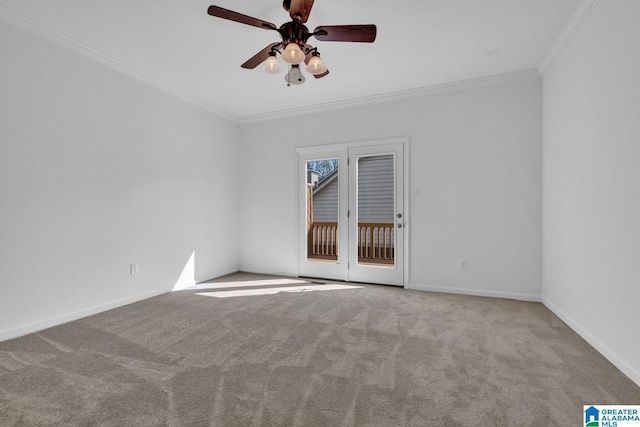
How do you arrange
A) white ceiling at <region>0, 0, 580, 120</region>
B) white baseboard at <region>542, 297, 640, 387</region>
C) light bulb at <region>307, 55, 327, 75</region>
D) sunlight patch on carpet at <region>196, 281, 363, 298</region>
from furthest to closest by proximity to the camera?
sunlight patch on carpet at <region>196, 281, 363, 298</region>
white ceiling at <region>0, 0, 580, 120</region>
light bulb at <region>307, 55, 327, 75</region>
white baseboard at <region>542, 297, 640, 387</region>

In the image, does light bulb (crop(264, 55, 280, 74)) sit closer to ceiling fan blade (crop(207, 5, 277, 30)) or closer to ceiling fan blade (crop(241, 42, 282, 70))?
ceiling fan blade (crop(241, 42, 282, 70))

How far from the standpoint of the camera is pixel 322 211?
5000 mm

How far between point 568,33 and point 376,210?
2.82 meters

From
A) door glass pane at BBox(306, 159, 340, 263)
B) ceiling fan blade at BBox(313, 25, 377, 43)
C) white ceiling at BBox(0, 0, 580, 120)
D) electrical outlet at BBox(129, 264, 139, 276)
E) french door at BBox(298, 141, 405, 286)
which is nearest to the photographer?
ceiling fan blade at BBox(313, 25, 377, 43)

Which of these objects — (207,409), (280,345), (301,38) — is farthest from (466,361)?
(301,38)

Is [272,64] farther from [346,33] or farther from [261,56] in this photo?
[346,33]

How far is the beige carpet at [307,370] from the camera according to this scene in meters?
1.65

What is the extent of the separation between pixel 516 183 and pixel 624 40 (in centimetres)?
192

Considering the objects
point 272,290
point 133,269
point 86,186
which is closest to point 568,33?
point 272,290

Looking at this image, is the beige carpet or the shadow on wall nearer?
the beige carpet

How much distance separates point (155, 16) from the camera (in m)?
2.64

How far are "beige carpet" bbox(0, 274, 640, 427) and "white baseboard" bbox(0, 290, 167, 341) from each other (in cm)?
10

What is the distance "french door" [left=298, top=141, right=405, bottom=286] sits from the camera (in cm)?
443

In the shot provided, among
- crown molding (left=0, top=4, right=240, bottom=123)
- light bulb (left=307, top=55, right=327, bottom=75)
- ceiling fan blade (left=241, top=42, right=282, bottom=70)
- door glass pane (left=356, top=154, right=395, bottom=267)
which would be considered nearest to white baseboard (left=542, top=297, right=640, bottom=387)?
door glass pane (left=356, top=154, right=395, bottom=267)
